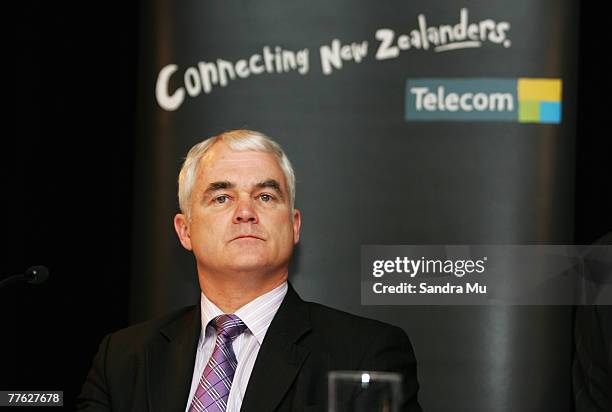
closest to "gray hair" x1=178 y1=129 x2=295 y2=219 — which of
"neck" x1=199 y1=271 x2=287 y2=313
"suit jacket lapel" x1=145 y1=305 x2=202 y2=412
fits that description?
"neck" x1=199 y1=271 x2=287 y2=313

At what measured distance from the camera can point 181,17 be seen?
331 cm

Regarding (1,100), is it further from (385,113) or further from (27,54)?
(385,113)

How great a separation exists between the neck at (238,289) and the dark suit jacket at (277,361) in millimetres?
64

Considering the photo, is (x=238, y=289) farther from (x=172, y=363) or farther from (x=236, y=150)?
(x=236, y=150)

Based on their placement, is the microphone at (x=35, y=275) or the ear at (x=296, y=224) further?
the ear at (x=296, y=224)

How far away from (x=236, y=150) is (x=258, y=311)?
1.49 ft

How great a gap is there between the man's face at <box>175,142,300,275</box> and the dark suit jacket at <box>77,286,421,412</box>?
14cm

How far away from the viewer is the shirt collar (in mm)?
2904

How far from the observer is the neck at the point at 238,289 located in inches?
116

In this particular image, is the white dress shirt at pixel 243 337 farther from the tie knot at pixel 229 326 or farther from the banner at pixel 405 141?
the banner at pixel 405 141

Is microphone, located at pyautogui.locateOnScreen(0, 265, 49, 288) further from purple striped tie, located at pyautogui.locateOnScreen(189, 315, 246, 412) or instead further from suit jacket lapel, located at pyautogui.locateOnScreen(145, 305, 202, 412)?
purple striped tie, located at pyautogui.locateOnScreen(189, 315, 246, 412)

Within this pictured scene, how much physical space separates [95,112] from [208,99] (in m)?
0.43

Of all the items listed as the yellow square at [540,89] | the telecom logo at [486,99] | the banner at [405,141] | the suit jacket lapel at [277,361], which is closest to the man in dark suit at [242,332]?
the suit jacket lapel at [277,361]

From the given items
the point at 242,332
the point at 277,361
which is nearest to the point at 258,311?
the point at 242,332
